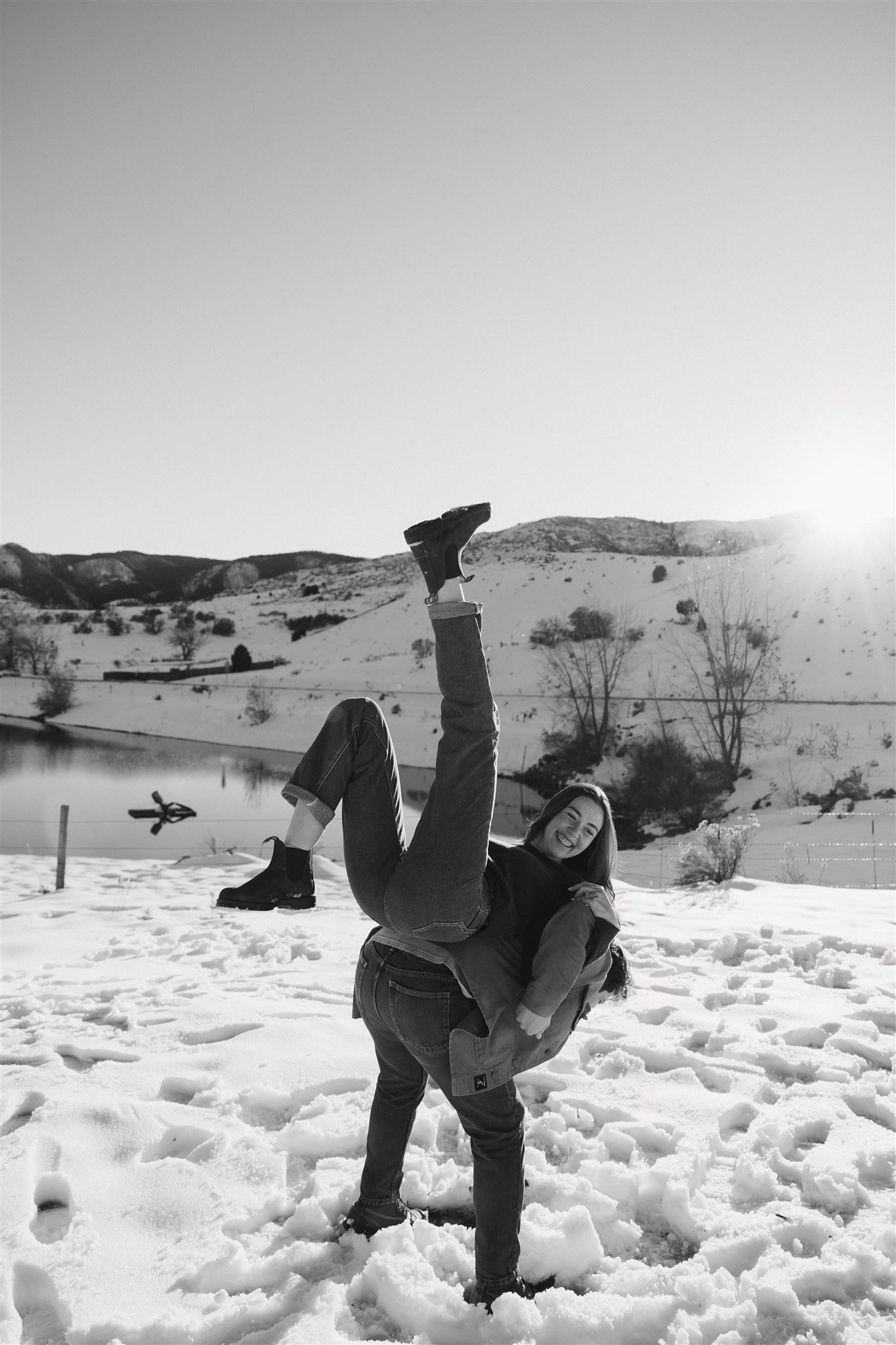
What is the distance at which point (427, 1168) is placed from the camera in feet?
9.35

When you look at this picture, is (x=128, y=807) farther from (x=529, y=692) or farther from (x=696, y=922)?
(x=529, y=692)

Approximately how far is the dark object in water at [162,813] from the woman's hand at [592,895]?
52.9 ft

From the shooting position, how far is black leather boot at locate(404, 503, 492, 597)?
6.48ft

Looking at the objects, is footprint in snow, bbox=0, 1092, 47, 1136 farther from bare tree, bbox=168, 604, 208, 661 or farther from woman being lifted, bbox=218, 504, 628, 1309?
bare tree, bbox=168, 604, 208, 661

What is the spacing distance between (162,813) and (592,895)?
16.9 m

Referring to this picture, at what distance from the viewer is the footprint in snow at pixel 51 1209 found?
2404 mm

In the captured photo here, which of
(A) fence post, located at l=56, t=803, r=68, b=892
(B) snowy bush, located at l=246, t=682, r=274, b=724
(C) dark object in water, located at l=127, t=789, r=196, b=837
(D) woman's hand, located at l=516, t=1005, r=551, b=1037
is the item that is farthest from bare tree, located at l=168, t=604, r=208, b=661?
(D) woman's hand, located at l=516, t=1005, r=551, b=1037

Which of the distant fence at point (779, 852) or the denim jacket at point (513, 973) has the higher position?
the denim jacket at point (513, 973)

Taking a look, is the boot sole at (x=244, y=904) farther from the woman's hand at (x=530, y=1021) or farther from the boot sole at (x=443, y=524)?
the boot sole at (x=443, y=524)

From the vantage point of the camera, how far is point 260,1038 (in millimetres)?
3898

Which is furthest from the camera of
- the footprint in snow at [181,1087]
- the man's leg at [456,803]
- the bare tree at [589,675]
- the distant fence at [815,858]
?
the bare tree at [589,675]

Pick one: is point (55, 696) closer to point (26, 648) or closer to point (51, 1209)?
point (26, 648)

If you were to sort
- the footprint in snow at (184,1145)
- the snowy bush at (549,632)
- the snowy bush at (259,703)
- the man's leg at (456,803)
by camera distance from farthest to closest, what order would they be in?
the snowy bush at (549,632) → the snowy bush at (259,703) → the footprint in snow at (184,1145) → the man's leg at (456,803)

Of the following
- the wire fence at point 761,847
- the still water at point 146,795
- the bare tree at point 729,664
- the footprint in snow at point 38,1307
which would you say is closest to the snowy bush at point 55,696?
the still water at point 146,795
